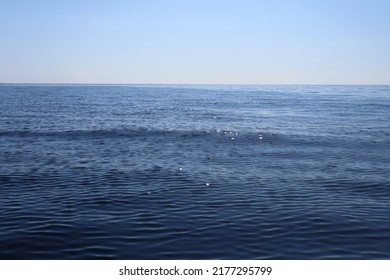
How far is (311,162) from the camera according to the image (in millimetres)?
35031

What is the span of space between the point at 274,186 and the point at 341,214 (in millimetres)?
6422

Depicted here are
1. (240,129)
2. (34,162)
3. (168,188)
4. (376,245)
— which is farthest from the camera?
(240,129)

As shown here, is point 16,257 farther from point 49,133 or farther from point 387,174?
point 49,133

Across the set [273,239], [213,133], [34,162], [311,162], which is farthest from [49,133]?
[273,239]

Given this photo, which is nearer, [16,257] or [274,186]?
[16,257]

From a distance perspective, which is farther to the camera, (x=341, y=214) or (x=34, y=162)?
(x=34, y=162)

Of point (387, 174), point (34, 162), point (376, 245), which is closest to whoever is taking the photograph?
point (376, 245)

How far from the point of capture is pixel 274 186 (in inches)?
1064

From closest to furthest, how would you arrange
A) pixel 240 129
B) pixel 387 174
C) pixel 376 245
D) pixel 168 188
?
pixel 376 245 → pixel 168 188 → pixel 387 174 → pixel 240 129

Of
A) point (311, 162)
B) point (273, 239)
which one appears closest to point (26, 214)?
point (273, 239)

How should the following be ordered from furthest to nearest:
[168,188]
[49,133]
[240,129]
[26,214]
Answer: [240,129], [49,133], [168,188], [26,214]
